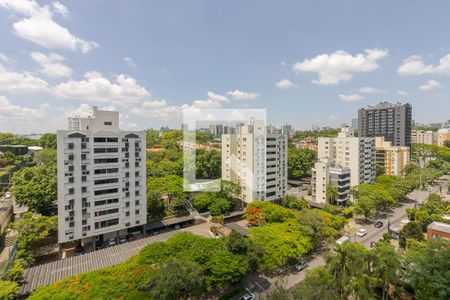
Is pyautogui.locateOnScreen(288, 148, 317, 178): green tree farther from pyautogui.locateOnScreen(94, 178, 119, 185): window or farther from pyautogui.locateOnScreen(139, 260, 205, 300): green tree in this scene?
pyautogui.locateOnScreen(139, 260, 205, 300): green tree

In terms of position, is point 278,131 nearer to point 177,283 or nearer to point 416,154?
point 177,283

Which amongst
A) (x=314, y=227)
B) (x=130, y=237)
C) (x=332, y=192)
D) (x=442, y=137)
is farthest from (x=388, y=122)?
(x=130, y=237)

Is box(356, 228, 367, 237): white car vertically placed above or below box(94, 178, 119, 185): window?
below

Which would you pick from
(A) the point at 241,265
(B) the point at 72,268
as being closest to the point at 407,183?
(A) the point at 241,265

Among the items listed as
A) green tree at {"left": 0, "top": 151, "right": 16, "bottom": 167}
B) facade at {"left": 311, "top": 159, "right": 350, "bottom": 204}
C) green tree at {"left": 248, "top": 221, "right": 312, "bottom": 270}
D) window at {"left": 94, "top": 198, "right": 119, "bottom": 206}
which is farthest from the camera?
A: green tree at {"left": 0, "top": 151, "right": 16, "bottom": 167}

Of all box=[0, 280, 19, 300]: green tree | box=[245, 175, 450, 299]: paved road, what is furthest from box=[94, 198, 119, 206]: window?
box=[245, 175, 450, 299]: paved road
